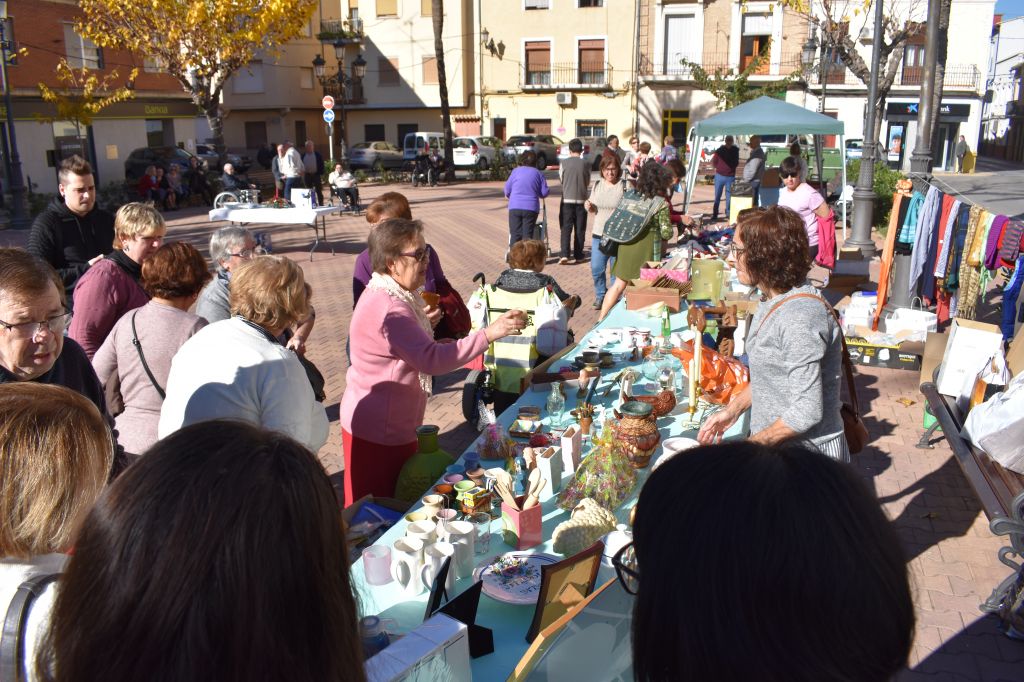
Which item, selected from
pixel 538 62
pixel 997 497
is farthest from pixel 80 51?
pixel 997 497

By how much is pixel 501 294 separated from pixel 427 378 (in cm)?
207

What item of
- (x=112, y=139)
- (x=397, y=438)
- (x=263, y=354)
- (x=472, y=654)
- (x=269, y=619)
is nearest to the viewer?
(x=269, y=619)

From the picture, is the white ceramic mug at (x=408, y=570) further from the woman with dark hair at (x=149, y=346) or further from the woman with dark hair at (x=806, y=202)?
the woman with dark hair at (x=806, y=202)

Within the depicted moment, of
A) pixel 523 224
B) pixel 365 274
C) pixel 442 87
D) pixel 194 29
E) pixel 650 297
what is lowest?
pixel 650 297

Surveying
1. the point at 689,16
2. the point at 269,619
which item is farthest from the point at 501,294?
the point at 689,16

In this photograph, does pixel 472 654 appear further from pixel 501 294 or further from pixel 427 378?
pixel 501 294

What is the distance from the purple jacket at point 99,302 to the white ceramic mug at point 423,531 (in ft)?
6.19

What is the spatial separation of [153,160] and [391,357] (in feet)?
75.4

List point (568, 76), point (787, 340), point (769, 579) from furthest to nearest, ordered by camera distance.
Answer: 1. point (568, 76)
2. point (787, 340)
3. point (769, 579)

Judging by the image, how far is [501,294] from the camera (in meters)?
5.67

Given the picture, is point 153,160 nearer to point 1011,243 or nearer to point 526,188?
point 526,188

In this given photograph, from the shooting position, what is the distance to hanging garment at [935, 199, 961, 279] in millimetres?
6832

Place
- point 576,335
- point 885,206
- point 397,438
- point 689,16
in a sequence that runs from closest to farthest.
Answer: point 397,438 → point 576,335 → point 885,206 → point 689,16

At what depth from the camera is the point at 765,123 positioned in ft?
38.6
